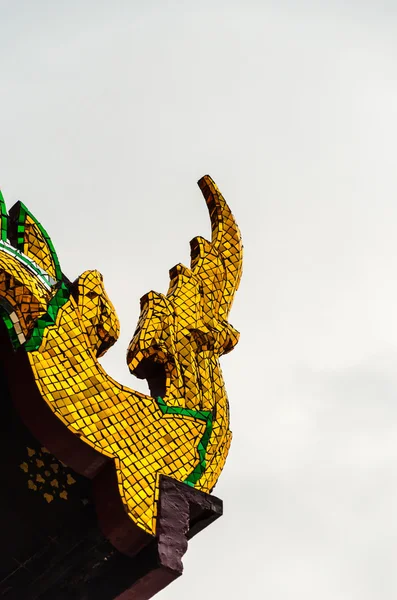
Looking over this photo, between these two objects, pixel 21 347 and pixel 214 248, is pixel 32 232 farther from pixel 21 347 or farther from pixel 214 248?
pixel 214 248

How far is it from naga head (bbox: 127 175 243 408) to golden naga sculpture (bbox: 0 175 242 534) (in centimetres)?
1

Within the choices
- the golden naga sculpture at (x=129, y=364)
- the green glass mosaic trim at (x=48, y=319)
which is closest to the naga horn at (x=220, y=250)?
the golden naga sculpture at (x=129, y=364)

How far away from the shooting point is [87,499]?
941 centimetres

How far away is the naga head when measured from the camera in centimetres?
1012

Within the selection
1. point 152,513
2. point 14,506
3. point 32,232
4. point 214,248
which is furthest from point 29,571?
point 214,248

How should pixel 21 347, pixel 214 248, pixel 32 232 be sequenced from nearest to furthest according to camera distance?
pixel 21 347 → pixel 32 232 → pixel 214 248

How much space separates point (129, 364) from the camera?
10055mm

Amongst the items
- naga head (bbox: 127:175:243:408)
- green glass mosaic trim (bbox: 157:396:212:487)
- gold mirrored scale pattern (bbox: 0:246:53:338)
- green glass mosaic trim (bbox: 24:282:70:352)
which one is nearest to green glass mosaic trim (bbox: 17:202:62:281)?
green glass mosaic trim (bbox: 24:282:70:352)

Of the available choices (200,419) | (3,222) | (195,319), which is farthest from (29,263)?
(200,419)

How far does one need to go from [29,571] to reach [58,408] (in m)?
1.39

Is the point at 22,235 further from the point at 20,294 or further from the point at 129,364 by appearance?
the point at 129,364

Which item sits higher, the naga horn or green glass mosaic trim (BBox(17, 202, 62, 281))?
the naga horn

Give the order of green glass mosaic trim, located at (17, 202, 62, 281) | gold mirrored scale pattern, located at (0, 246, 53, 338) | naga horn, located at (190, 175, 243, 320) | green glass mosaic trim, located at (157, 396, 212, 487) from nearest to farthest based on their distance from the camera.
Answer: gold mirrored scale pattern, located at (0, 246, 53, 338) < green glass mosaic trim, located at (157, 396, 212, 487) < green glass mosaic trim, located at (17, 202, 62, 281) < naga horn, located at (190, 175, 243, 320)

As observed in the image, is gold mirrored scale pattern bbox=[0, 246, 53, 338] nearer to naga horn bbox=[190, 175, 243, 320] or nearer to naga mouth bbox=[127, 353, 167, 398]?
naga mouth bbox=[127, 353, 167, 398]
